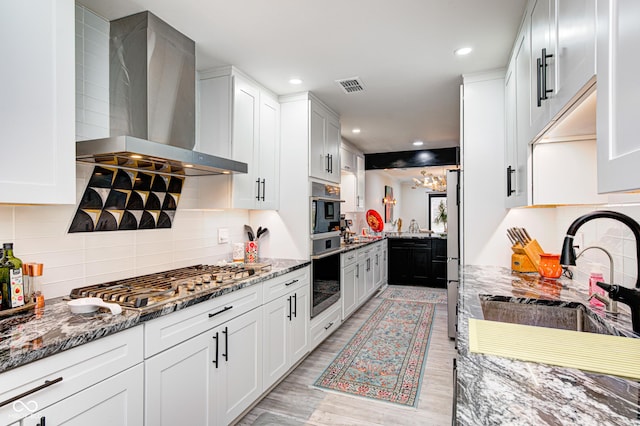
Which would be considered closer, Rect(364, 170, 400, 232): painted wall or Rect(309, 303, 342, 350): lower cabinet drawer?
Rect(309, 303, 342, 350): lower cabinet drawer

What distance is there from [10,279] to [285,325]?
5.72 feet

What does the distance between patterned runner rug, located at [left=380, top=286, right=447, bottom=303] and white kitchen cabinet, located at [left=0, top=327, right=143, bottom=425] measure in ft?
14.5

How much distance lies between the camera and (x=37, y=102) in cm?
135

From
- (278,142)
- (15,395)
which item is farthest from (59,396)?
(278,142)

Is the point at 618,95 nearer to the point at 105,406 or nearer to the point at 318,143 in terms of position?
the point at 105,406

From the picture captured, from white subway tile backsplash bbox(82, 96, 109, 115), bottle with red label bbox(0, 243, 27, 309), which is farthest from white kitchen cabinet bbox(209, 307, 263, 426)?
white subway tile backsplash bbox(82, 96, 109, 115)

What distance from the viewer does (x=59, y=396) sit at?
116 centimetres

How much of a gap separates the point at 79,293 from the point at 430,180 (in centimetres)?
597

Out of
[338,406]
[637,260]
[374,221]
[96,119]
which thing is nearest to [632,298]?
[637,260]

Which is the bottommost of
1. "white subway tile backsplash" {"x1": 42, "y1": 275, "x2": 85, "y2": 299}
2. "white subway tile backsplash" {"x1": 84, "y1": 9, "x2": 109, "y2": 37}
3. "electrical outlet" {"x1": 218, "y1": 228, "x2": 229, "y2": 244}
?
"white subway tile backsplash" {"x1": 42, "y1": 275, "x2": 85, "y2": 299}

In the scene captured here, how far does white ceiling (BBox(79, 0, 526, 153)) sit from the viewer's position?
6.25ft

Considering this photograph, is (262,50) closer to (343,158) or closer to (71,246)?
(71,246)

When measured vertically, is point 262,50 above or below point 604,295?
above

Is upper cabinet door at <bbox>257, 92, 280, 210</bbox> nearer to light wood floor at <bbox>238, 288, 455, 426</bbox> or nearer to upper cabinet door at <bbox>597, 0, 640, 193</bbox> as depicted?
light wood floor at <bbox>238, 288, 455, 426</bbox>
